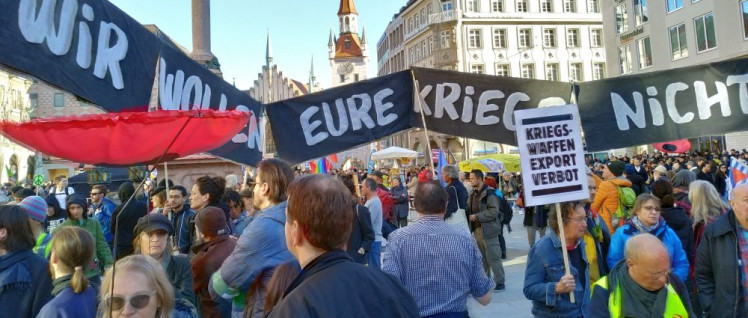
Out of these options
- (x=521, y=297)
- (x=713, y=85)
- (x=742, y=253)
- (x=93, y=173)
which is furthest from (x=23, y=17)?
(x=93, y=173)

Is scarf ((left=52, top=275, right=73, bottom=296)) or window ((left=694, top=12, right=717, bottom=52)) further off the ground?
window ((left=694, top=12, right=717, bottom=52))

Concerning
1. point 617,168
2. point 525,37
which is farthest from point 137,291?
point 525,37

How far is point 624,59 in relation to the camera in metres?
37.4

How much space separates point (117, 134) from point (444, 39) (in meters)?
54.3

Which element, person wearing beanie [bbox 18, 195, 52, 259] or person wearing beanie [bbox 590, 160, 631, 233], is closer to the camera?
person wearing beanie [bbox 18, 195, 52, 259]

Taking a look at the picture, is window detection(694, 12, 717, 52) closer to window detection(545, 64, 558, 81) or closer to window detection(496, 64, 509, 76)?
window detection(545, 64, 558, 81)

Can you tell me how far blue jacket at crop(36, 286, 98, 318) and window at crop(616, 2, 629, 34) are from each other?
39.1 meters

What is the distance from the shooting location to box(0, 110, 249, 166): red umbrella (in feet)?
9.02

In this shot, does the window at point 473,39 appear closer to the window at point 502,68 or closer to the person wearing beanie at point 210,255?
the window at point 502,68

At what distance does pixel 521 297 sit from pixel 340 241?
673 centimetres

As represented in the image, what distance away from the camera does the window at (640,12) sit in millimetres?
34125

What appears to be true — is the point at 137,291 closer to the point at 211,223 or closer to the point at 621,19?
the point at 211,223

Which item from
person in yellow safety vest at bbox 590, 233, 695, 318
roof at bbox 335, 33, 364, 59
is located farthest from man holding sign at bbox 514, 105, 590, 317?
roof at bbox 335, 33, 364, 59

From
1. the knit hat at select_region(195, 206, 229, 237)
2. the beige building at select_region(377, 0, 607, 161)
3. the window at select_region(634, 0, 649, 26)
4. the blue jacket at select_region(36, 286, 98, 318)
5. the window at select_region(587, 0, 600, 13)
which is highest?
the window at select_region(587, 0, 600, 13)
